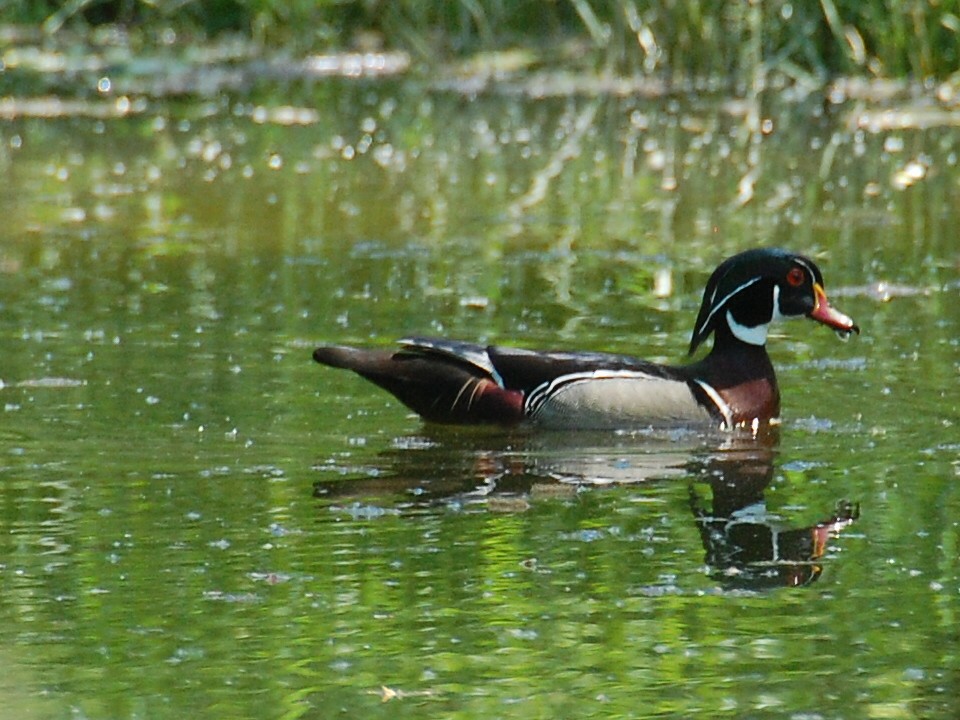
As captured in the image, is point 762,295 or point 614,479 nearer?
point 614,479

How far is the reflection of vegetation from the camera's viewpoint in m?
18.5

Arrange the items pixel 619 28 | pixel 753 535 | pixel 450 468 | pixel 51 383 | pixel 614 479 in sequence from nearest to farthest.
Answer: pixel 753 535 < pixel 614 479 < pixel 450 468 < pixel 51 383 < pixel 619 28

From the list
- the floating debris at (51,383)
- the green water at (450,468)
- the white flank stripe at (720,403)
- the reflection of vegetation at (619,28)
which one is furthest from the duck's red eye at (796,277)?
the reflection of vegetation at (619,28)

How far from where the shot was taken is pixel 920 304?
36.2ft

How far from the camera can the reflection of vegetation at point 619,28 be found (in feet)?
60.7

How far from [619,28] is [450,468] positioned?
39.7 ft

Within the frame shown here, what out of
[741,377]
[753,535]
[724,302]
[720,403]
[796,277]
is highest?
[796,277]

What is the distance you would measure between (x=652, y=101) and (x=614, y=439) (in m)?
11.4

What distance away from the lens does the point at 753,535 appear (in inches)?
282

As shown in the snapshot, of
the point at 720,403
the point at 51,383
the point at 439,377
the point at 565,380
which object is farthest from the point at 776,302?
the point at 51,383

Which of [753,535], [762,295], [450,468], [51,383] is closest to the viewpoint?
[753,535]

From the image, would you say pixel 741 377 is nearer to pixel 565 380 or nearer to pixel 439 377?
pixel 565 380

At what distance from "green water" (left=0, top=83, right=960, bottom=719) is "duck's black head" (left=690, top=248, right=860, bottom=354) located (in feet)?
1.19

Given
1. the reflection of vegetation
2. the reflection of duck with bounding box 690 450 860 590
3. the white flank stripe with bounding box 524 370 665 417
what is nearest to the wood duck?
the white flank stripe with bounding box 524 370 665 417
